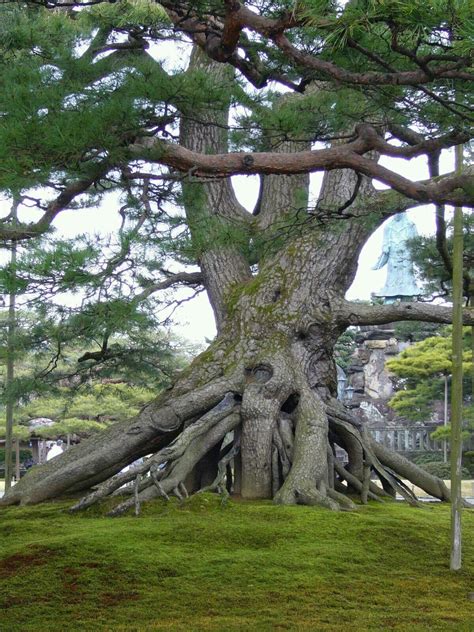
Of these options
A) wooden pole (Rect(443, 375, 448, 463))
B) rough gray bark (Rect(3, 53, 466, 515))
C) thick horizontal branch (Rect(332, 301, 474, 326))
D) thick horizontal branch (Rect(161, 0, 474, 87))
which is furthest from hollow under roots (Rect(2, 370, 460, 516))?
wooden pole (Rect(443, 375, 448, 463))

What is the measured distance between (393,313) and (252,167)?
3.43 meters

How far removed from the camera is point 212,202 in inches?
326

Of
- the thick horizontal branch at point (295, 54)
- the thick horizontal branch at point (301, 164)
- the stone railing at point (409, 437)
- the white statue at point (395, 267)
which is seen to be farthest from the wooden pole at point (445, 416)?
the thick horizontal branch at point (295, 54)

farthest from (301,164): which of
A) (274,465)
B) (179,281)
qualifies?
(179,281)

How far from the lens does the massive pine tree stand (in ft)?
12.9

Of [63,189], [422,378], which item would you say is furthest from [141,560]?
[422,378]

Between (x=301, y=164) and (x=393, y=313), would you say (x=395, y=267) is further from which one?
(x=301, y=164)

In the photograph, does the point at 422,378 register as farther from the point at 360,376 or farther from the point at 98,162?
the point at 98,162

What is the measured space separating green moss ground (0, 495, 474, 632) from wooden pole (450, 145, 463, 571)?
0.19 metres

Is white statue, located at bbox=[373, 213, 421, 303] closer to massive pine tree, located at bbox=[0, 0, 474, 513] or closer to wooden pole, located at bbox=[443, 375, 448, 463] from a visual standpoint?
wooden pole, located at bbox=[443, 375, 448, 463]

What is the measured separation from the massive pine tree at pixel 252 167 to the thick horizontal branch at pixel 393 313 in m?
0.02

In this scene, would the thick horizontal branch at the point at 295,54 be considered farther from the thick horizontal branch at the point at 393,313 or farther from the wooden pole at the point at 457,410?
the thick horizontal branch at the point at 393,313

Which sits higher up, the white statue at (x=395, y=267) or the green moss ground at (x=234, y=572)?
the white statue at (x=395, y=267)

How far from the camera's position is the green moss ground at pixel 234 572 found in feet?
13.1
